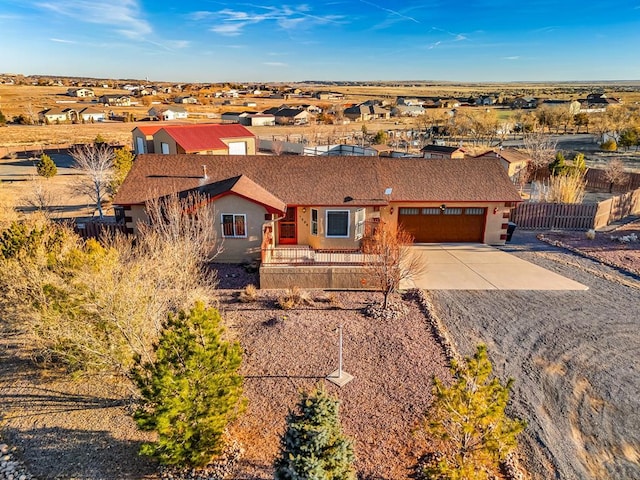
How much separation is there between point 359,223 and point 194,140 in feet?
70.3

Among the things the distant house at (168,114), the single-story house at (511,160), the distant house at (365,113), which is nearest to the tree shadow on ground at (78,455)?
the single-story house at (511,160)

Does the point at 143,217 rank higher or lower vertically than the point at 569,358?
higher

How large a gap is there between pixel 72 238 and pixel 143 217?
575 centimetres

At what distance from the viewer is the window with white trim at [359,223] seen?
63.5ft

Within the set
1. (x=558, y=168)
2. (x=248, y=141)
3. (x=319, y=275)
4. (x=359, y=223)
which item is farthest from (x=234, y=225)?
(x=248, y=141)

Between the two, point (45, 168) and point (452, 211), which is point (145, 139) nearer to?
point (45, 168)

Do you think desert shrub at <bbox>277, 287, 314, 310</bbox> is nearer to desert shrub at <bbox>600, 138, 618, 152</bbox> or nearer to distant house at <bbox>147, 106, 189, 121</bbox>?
desert shrub at <bbox>600, 138, 618, 152</bbox>

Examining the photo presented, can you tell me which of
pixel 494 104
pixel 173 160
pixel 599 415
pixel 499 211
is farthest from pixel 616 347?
pixel 494 104

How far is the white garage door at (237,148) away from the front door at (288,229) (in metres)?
21.2

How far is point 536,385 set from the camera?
10.5 metres

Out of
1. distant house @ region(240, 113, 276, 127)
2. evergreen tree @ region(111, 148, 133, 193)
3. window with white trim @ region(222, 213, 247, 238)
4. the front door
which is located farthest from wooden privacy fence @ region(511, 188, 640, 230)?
distant house @ region(240, 113, 276, 127)

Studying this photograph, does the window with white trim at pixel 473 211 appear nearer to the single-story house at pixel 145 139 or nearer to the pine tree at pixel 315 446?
the pine tree at pixel 315 446

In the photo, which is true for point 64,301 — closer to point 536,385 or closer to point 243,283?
point 243,283

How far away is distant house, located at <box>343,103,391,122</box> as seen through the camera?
104881mm
